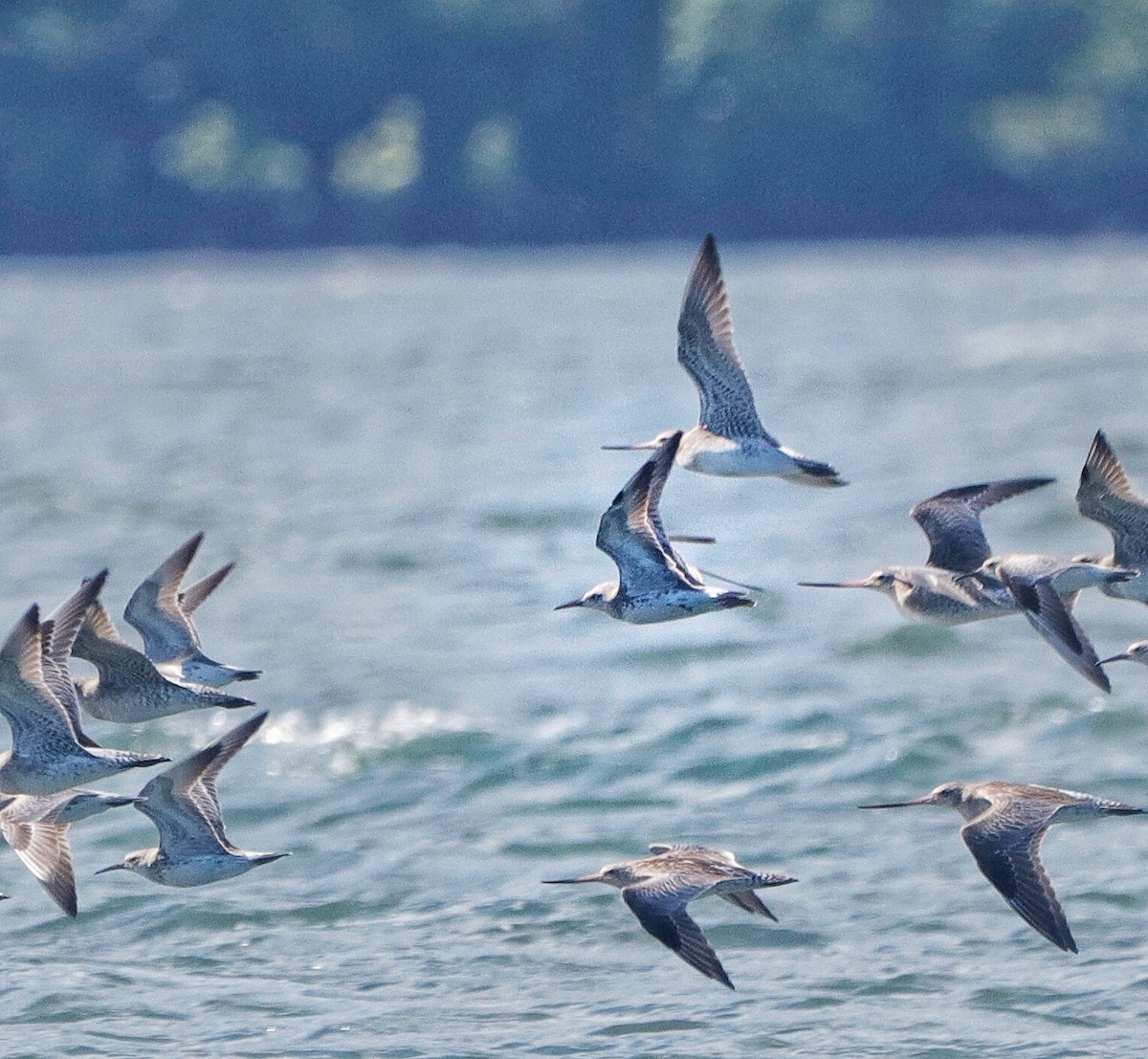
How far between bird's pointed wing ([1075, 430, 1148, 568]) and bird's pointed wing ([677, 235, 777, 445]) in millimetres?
1821

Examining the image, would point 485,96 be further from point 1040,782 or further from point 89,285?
point 1040,782

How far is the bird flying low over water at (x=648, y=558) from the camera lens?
12578mm

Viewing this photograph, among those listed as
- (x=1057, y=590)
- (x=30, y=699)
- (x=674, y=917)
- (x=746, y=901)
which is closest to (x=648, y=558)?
(x=674, y=917)

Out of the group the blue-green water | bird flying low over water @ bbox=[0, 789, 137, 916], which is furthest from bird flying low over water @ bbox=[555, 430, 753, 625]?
the blue-green water

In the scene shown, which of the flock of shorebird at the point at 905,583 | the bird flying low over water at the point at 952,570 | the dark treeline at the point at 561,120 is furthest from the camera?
the dark treeline at the point at 561,120

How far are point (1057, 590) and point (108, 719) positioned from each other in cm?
493

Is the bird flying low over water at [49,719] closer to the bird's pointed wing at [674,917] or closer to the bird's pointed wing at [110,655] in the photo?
the bird's pointed wing at [110,655]

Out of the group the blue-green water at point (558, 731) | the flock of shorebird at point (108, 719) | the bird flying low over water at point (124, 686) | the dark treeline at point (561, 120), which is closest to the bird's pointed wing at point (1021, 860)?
the blue-green water at point (558, 731)

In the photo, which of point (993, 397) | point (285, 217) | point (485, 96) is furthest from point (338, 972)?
point (485, 96)

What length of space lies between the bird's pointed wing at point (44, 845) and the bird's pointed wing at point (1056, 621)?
5.01 meters

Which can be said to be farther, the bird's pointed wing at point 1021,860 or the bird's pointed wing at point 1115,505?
the bird's pointed wing at point 1115,505

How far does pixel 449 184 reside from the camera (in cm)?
11531

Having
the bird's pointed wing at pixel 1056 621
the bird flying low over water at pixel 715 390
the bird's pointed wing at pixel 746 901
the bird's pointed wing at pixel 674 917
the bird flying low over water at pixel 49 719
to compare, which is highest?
the bird flying low over water at pixel 715 390

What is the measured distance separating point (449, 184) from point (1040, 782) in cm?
9561
